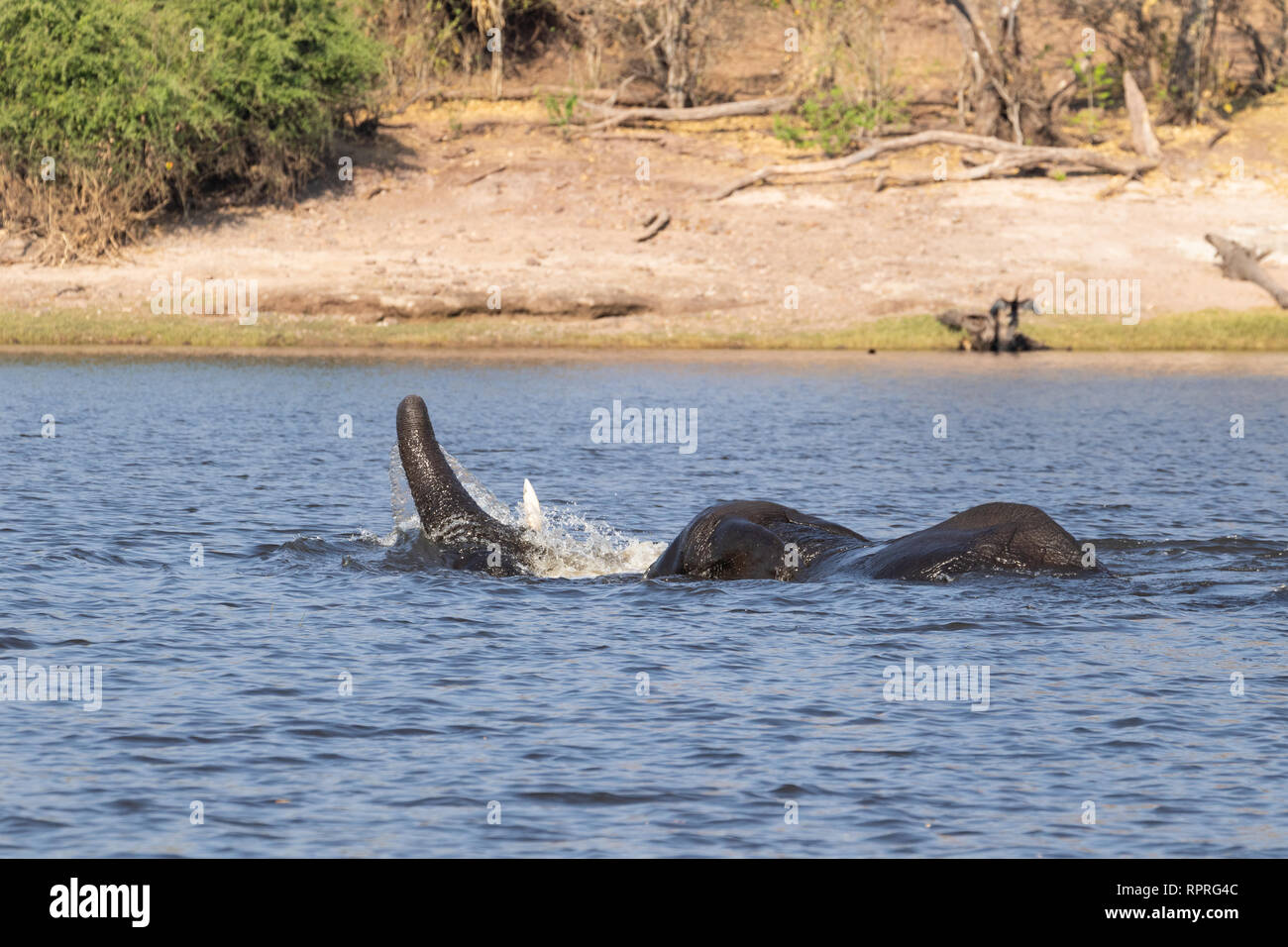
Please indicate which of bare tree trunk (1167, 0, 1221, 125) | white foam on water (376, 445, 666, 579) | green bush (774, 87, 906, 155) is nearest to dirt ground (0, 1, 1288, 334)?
green bush (774, 87, 906, 155)

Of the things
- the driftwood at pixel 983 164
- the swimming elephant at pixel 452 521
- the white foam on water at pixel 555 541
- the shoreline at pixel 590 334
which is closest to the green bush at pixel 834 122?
the driftwood at pixel 983 164

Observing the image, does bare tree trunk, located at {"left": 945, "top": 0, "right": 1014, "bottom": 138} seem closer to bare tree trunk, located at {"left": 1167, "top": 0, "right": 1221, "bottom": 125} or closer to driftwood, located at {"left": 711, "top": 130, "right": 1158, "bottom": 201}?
driftwood, located at {"left": 711, "top": 130, "right": 1158, "bottom": 201}

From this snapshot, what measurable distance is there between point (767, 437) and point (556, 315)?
11893mm

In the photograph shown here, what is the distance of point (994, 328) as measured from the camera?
104 ft

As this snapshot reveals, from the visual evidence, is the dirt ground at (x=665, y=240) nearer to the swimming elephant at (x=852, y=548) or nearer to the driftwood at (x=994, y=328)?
the driftwood at (x=994, y=328)

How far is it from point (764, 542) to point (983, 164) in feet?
94.1

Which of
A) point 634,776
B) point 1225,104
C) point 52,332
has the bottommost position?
point 634,776

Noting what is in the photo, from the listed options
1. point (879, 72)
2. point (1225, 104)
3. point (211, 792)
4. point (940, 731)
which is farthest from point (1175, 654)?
point (1225, 104)

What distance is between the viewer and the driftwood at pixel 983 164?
37.5 metres

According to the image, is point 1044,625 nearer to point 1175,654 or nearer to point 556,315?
point 1175,654

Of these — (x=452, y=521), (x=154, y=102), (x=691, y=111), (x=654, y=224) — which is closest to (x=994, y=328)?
(x=654, y=224)

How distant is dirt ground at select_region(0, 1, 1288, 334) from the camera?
107ft

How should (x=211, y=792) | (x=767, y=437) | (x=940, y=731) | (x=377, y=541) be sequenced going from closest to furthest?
(x=211, y=792), (x=940, y=731), (x=377, y=541), (x=767, y=437)

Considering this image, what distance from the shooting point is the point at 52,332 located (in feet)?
100
